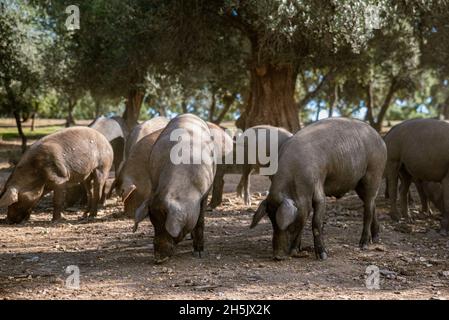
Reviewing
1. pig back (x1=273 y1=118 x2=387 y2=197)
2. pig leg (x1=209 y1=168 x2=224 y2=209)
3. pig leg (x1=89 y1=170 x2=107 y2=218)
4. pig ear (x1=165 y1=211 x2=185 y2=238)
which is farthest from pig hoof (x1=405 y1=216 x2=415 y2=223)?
pig leg (x1=89 y1=170 x2=107 y2=218)

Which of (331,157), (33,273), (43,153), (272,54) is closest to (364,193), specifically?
(331,157)

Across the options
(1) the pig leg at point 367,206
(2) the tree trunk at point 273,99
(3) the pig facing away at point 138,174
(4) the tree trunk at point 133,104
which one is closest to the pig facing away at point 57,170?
(3) the pig facing away at point 138,174

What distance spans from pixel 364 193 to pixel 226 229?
2.60m

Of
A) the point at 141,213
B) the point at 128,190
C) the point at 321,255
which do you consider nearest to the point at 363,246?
the point at 321,255

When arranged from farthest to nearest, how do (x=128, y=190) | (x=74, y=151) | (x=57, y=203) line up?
(x=74, y=151) → (x=57, y=203) → (x=128, y=190)

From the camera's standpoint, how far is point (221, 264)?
823 cm

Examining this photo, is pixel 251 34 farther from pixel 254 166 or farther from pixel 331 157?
pixel 331 157

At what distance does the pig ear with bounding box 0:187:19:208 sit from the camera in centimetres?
1134

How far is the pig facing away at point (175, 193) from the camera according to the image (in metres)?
7.77

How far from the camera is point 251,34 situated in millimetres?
19266

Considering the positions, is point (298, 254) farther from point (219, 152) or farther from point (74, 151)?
point (74, 151)

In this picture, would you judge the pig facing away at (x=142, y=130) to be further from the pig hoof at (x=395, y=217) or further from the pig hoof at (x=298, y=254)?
the pig hoof at (x=298, y=254)

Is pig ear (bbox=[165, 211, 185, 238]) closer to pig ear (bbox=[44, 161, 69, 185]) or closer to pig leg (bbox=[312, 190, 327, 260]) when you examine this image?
pig leg (bbox=[312, 190, 327, 260])

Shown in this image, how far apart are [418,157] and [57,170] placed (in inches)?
265
